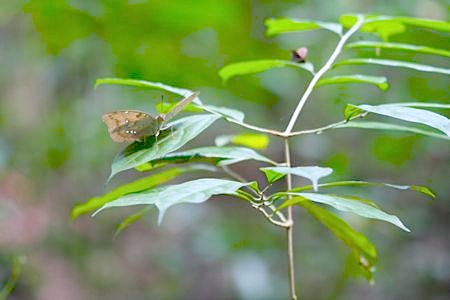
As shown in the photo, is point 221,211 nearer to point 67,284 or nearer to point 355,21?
point 67,284

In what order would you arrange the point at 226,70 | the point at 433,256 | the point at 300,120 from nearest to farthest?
the point at 226,70 → the point at 433,256 → the point at 300,120

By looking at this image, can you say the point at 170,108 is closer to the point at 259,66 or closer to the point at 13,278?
the point at 259,66

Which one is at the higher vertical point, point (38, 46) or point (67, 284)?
point (38, 46)

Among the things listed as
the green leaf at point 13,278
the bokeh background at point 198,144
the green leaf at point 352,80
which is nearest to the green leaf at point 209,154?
the green leaf at point 352,80

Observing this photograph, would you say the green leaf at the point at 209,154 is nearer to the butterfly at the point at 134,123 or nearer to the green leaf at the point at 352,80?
the butterfly at the point at 134,123

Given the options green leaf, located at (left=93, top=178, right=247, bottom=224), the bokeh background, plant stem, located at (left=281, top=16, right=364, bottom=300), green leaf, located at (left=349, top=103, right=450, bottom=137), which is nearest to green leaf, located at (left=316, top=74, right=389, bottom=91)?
plant stem, located at (left=281, top=16, right=364, bottom=300)

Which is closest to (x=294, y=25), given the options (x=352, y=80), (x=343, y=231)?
(x=352, y=80)

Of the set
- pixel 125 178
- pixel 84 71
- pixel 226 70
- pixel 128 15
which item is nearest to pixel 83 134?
pixel 84 71
